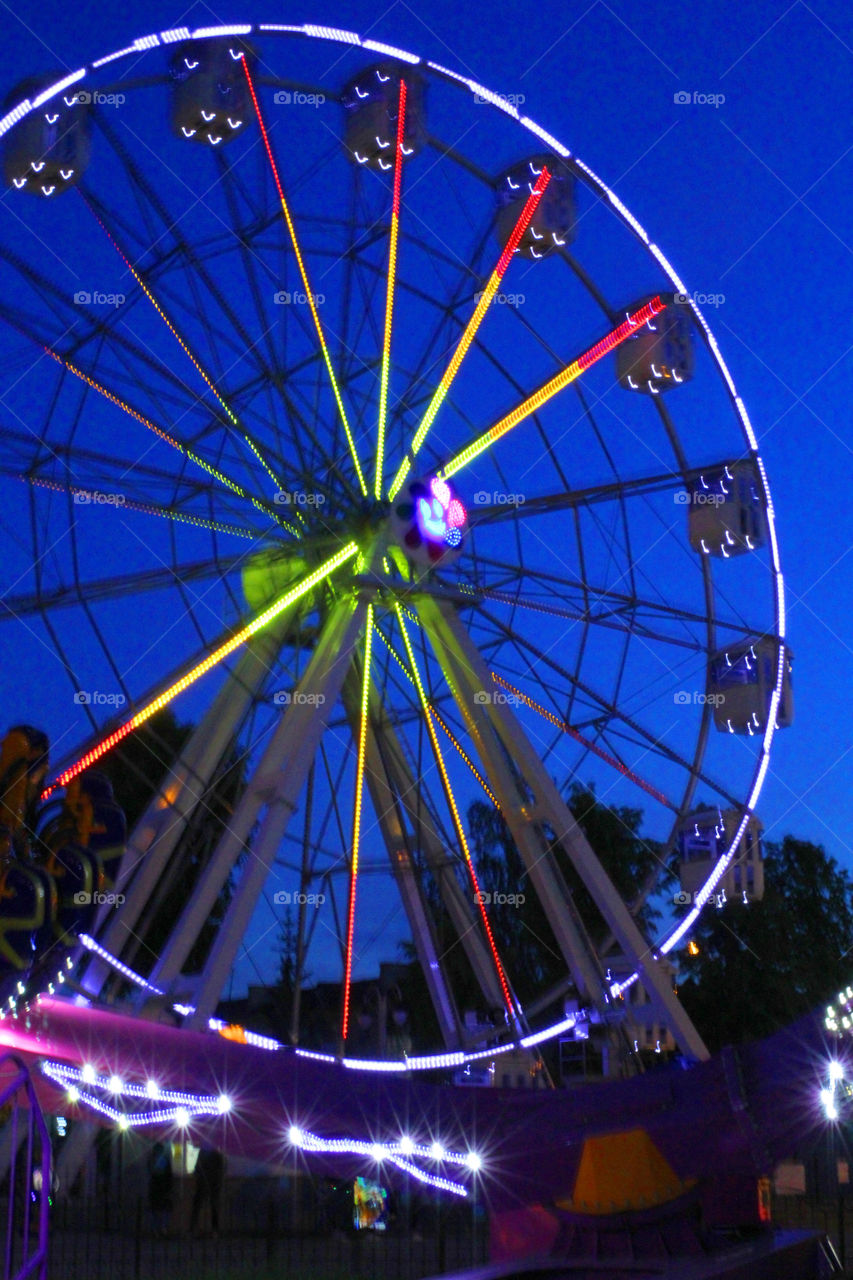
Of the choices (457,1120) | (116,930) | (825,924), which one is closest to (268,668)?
(116,930)

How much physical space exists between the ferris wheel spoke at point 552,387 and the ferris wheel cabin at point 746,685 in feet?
12.9

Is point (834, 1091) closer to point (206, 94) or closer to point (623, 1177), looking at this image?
point (623, 1177)

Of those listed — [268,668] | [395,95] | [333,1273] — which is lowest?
[333,1273]

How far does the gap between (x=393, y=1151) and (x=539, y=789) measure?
686 centimetres

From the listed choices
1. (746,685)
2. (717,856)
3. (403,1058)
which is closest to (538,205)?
(746,685)

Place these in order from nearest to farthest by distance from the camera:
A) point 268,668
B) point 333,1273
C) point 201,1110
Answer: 1. point 201,1110
2. point 333,1273
3. point 268,668

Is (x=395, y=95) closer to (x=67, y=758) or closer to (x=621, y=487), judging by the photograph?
(x=621, y=487)

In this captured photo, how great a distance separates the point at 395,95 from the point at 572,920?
30.7ft

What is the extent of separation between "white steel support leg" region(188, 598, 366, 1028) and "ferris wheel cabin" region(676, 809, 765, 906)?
198 inches

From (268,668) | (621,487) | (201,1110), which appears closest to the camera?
(201,1110)

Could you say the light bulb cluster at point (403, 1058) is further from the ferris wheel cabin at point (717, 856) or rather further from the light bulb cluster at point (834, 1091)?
the light bulb cluster at point (834, 1091)

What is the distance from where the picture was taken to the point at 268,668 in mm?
17141

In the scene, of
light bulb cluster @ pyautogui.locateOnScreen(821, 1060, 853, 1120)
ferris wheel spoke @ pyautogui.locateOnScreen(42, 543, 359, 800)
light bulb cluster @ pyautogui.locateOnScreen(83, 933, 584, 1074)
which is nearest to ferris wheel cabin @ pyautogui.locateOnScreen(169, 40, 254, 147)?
ferris wheel spoke @ pyautogui.locateOnScreen(42, 543, 359, 800)

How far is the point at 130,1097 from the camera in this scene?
39.8ft
